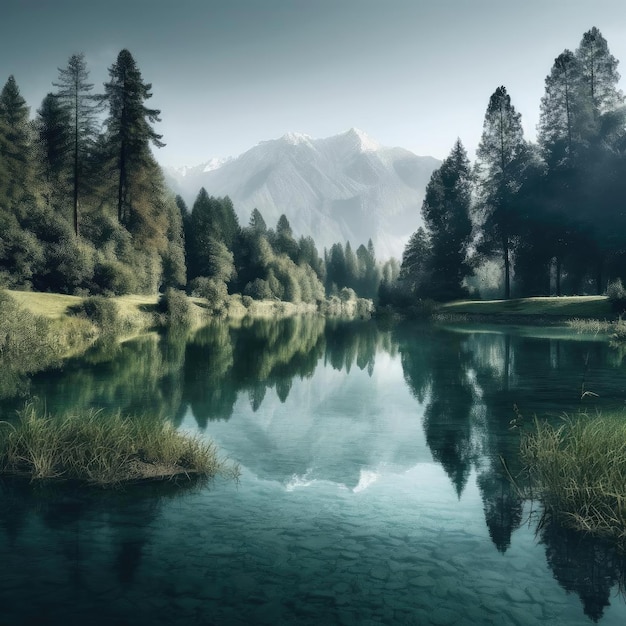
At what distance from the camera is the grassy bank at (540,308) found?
167 feet

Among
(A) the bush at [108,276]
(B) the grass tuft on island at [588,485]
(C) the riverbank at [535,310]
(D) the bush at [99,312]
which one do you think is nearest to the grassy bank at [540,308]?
(C) the riverbank at [535,310]

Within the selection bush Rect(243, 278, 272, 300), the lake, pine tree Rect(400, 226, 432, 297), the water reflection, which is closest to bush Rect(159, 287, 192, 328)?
pine tree Rect(400, 226, 432, 297)

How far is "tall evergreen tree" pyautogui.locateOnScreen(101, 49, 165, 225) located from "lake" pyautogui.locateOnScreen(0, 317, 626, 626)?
4728cm

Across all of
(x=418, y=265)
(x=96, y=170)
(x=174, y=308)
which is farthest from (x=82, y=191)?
(x=418, y=265)

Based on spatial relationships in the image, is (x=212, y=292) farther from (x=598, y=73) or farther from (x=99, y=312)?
(x=598, y=73)

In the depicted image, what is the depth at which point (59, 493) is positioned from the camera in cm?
1041

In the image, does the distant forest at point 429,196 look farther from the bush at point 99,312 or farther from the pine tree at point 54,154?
the bush at point 99,312

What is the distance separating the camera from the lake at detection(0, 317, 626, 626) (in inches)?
273

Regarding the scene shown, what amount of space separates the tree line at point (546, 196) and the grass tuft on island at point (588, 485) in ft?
183

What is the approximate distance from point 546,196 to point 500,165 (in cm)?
938

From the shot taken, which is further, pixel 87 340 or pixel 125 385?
pixel 87 340

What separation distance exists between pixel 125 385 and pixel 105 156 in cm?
4767

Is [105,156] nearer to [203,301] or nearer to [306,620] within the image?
[203,301]

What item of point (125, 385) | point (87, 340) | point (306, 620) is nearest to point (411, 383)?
point (125, 385)
